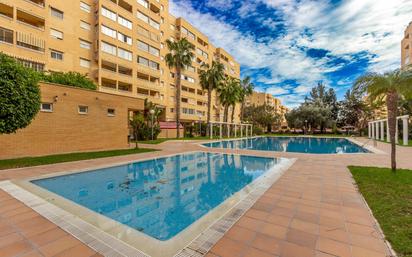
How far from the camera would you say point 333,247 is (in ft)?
9.86

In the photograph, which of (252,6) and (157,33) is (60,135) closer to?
(252,6)

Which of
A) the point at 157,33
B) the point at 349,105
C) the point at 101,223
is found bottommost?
the point at 101,223

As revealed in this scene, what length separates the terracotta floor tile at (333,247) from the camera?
2852 mm

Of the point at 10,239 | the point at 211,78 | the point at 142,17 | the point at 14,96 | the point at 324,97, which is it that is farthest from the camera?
the point at 324,97

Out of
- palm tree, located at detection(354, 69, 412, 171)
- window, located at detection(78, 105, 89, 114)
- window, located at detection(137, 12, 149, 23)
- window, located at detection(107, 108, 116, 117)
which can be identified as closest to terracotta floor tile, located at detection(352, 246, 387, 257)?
palm tree, located at detection(354, 69, 412, 171)

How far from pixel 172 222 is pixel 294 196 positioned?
11.0 ft

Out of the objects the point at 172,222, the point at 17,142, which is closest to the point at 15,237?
the point at 172,222

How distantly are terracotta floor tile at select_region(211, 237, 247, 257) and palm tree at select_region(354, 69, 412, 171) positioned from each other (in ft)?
24.8

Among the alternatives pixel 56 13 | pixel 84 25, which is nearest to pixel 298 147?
pixel 84 25

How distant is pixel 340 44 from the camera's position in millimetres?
21938

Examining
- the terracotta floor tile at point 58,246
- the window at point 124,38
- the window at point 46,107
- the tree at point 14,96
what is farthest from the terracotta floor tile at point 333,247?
the window at point 124,38

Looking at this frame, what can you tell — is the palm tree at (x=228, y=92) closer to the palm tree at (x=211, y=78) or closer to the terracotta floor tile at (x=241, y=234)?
the palm tree at (x=211, y=78)

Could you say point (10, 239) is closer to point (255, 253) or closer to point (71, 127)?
point (255, 253)

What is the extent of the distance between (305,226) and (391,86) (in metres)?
6.81
